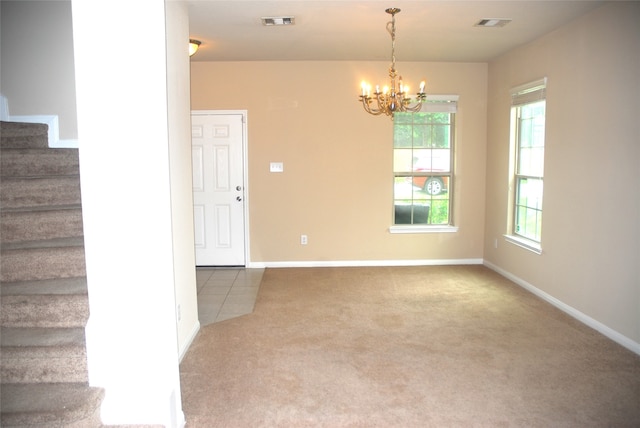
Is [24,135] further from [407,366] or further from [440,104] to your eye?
[440,104]

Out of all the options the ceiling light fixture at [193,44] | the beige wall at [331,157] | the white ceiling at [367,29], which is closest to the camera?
the white ceiling at [367,29]

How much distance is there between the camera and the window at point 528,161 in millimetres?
4723

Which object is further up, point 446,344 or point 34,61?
point 34,61

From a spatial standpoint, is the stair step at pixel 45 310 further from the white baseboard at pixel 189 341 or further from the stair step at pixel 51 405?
the white baseboard at pixel 189 341

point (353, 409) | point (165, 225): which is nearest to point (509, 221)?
point (353, 409)

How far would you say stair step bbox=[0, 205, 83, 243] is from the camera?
3009 mm

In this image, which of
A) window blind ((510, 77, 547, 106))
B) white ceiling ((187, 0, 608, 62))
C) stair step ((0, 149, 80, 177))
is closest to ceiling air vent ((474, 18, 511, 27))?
white ceiling ((187, 0, 608, 62))

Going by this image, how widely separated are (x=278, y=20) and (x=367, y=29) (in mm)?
826

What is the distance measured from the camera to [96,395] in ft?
7.68

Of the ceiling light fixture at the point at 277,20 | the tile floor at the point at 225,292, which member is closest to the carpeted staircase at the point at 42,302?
the tile floor at the point at 225,292

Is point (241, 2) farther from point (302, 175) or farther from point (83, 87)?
point (302, 175)

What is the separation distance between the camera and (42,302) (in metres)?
2.59

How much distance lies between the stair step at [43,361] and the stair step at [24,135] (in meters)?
2.11

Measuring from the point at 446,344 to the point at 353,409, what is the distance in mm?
1179
